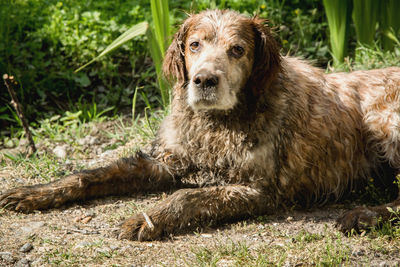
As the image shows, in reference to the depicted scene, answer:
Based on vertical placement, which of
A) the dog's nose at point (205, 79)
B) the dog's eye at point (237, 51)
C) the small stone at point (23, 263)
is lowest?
the small stone at point (23, 263)

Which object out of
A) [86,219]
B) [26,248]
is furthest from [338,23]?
[26,248]

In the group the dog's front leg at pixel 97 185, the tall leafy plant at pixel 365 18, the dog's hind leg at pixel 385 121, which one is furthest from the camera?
the tall leafy plant at pixel 365 18

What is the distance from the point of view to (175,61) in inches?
184

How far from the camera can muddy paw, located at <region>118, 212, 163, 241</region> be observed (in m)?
3.99

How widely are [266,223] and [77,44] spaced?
402 centimetres

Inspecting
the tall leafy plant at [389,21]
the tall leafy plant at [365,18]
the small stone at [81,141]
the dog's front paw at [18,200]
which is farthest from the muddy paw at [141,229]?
the tall leafy plant at [389,21]

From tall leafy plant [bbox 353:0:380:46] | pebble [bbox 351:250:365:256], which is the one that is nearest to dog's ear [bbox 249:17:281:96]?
pebble [bbox 351:250:365:256]

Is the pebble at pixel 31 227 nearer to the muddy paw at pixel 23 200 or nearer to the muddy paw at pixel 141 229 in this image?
the muddy paw at pixel 23 200

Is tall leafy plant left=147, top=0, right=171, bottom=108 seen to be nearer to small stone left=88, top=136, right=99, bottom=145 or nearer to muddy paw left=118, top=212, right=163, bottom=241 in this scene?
small stone left=88, top=136, right=99, bottom=145

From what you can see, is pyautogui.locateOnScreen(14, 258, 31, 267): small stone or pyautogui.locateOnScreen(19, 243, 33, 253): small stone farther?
pyautogui.locateOnScreen(19, 243, 33, 253): small stone

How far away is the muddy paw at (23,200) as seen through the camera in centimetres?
441

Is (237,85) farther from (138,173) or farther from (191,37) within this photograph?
(138,173)

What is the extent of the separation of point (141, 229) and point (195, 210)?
44 centimetres

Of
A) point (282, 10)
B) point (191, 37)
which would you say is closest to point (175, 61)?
point (191, 37)
